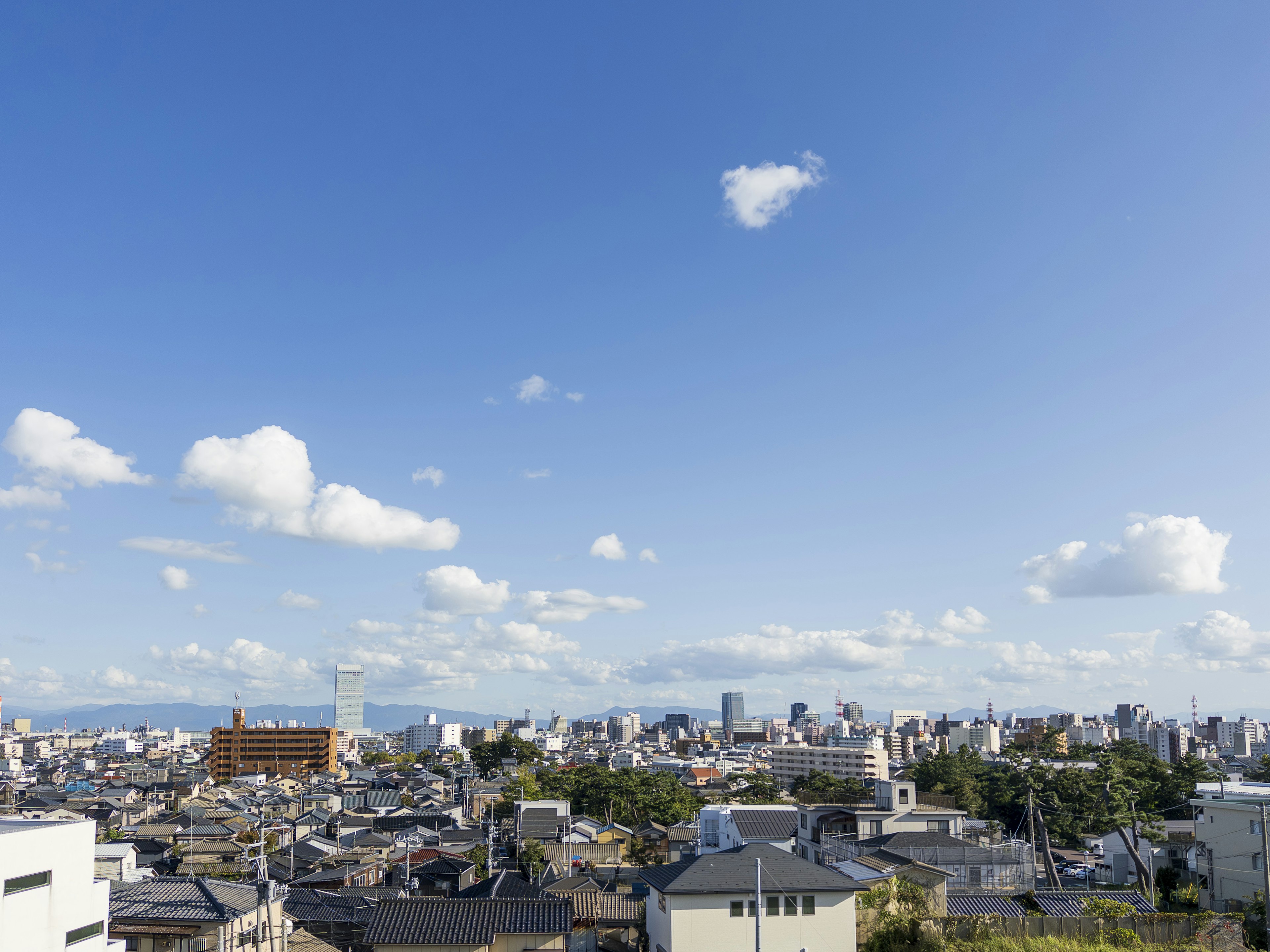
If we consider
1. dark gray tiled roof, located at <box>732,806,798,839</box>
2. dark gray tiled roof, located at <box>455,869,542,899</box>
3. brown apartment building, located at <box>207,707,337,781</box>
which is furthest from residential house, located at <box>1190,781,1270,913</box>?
brown apartment building, located at <box>207,707,337,781</box>

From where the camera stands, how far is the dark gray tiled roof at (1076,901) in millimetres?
31750

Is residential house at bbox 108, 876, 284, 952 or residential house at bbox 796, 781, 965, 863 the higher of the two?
residential house at bbox 108, 876, 284, 952

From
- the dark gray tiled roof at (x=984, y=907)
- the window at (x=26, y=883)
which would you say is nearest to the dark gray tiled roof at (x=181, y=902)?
the window at (x=26, y=883)

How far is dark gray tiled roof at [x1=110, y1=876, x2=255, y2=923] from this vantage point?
82.7 feet

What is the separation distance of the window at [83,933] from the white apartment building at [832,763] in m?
118

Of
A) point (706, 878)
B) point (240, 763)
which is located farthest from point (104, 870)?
point (240, 763)

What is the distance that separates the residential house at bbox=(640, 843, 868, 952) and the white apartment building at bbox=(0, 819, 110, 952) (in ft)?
47.5

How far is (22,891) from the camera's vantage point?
738 inches

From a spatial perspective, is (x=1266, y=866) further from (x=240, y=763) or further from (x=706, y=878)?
(x=240, y=763)

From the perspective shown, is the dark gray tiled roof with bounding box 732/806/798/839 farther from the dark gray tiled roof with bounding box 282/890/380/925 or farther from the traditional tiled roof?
the dark gray tiled roof with bounding box 282/890/380/925

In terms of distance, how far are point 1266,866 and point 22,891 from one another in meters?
30.1

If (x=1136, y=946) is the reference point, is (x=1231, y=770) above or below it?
below

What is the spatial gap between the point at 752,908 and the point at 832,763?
121 metres

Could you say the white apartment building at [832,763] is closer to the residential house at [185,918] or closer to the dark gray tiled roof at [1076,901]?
the dark gray tiled roof at [1076,901]
